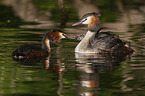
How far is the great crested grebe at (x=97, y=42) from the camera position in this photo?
13.0 meters

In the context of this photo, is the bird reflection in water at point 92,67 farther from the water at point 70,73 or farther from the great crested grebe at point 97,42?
the great crested grebe at point 97,42

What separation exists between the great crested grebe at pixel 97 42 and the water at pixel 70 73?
14.3 inches

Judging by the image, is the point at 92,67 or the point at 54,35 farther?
the point at 54,35

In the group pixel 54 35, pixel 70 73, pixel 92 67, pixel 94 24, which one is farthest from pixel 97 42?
pixel 70 73

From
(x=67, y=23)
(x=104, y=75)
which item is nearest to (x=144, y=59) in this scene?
(x=104, y=75)

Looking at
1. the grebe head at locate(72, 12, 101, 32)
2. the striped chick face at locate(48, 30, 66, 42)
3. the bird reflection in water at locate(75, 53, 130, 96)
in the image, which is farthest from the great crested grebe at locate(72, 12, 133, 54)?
the striped chick face at locate(48, 30, 66, 42)

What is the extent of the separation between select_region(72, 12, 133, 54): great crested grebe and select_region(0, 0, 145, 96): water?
1.19ft

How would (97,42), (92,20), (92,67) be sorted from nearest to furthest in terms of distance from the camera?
(92,67)
(97,42)
(92,20)

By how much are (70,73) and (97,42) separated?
302cm

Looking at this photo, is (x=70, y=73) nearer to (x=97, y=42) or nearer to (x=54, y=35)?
(x=97, y=42)

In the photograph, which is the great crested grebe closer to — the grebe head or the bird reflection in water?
the grebe head

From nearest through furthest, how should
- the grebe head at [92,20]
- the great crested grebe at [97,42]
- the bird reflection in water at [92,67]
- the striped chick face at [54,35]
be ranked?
the bird reflection in water at [92,67] → the great crested grebe at [97,42] → the striped chick face at [54,35] → the grebe head at [92,20]

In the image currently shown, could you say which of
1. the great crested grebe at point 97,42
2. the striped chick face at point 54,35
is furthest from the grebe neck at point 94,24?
the striped chick face at point 54,35

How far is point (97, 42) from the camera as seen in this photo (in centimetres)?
1301
